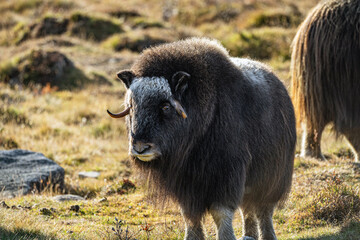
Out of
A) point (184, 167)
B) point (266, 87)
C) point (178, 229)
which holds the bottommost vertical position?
point (178, 229)

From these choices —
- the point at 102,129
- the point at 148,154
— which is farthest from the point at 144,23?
the point at 148,154

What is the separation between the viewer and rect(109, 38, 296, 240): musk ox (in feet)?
12.1

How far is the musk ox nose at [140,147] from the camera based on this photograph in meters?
3.55

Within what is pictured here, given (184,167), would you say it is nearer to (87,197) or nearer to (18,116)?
(87,197)

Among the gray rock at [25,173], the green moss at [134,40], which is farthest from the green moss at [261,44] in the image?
the gray rock at [25,173]

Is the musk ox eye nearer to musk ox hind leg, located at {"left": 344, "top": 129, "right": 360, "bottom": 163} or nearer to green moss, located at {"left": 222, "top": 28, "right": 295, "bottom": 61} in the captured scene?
musk ox hind leg, located at {"left": 344, "top": 129, "right": 360, "bottom": 163}

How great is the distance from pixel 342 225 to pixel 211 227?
1.26 metres

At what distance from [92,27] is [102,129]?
8961mm

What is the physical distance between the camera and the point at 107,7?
71.9 ft

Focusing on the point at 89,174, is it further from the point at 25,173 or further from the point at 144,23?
the point at 144,23

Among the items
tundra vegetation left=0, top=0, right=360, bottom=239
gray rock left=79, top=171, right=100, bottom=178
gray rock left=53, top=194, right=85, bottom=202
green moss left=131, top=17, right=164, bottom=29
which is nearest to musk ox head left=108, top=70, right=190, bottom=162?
tundra vegetation left=0, top=0, right=360, bottom=239

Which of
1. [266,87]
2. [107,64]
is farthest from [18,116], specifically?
[266,87]

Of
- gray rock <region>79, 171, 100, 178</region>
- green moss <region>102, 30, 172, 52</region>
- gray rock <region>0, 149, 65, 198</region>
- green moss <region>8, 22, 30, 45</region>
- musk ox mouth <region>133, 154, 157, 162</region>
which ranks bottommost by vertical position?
green moss <region>8, 22, 30, 45</region>

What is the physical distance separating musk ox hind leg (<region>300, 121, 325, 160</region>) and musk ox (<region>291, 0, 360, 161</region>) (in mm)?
29
